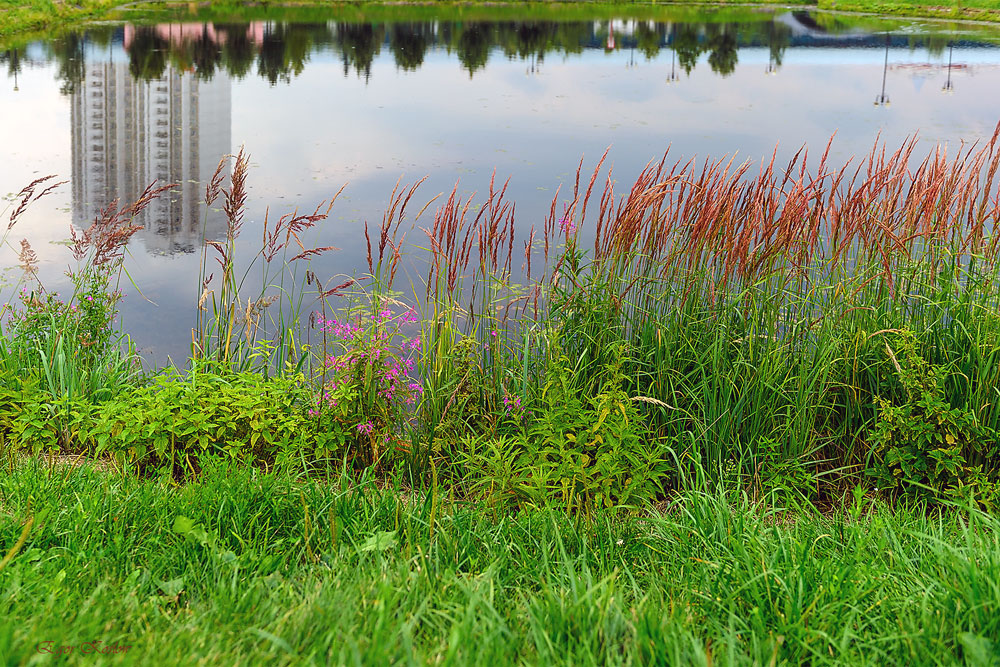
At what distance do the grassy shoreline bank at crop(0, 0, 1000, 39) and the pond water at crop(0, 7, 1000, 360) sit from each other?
4.37ft

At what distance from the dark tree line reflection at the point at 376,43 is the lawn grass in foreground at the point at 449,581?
13321mm

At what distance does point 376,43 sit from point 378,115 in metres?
11.5

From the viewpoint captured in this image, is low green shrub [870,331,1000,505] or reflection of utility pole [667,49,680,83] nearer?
low green shrub [870,331,1000,505]

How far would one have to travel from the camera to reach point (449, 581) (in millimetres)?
2482

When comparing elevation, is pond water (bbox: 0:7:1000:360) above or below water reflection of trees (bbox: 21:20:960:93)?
below

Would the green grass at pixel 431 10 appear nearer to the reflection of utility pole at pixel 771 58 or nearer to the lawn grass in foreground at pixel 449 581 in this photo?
the reflection of utility pole at pixel 771 58

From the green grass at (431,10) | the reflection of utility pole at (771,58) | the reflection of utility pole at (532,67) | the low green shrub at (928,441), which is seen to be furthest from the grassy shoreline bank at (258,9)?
the low green shrub at (928,441)

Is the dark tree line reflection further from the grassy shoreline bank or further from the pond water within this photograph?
the grassy shoreline bank

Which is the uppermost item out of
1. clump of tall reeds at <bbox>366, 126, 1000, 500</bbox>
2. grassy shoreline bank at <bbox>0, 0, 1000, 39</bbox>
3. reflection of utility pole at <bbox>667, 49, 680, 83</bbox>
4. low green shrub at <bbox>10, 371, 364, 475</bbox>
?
grassy shoreline bank at <bbox>0, 0, 1000, 39</bbox>

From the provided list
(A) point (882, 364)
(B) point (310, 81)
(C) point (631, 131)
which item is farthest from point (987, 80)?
(A) point (882, 364)

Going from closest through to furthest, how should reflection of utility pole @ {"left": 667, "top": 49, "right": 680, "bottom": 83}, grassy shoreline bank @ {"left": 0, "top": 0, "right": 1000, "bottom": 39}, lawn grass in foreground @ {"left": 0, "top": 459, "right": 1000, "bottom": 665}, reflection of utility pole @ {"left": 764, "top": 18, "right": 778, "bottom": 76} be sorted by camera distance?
lawn grass in foreground @ {"left": 0, "top": 459, "right": 1000, "bottom": 665}
reflection of utility pole @ {"left": 667, "top": 49, "right": 680, "bottom": 83}
reflection of utility pole @ {"left": 764, "top": 18, "right": 778, "bottom": 76}
grassy shoreline bank @ {"left": 0, "top": 0, "right": 1000, "bottom": 39}

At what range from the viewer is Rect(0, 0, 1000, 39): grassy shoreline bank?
23.0 meters

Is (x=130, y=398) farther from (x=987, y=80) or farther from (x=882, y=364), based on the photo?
(x=987, y=80)

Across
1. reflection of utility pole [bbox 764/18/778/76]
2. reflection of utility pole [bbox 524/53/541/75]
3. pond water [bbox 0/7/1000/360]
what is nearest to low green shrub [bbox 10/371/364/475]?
pond water [bbox 0/7/1000/360]
